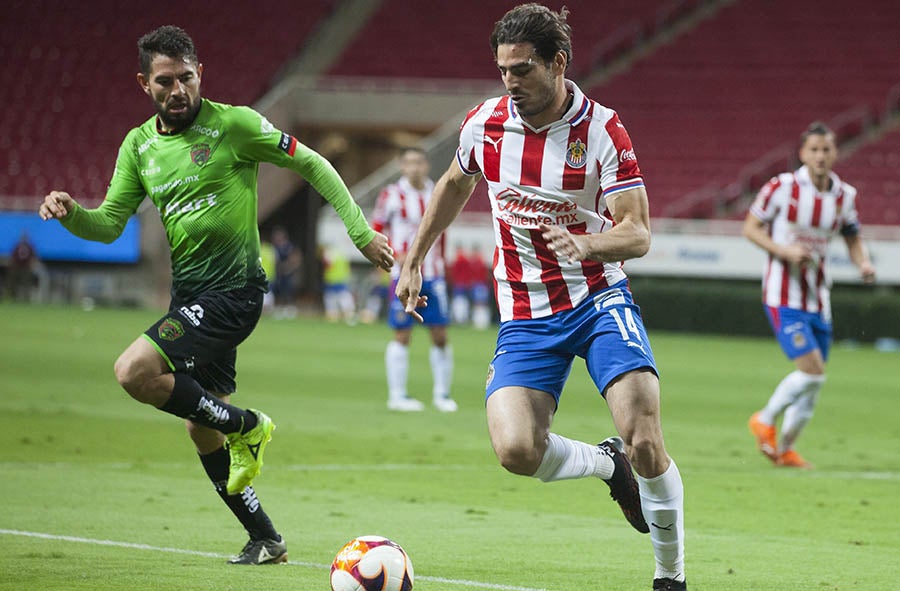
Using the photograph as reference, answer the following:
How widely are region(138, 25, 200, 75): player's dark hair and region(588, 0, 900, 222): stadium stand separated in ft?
87.0

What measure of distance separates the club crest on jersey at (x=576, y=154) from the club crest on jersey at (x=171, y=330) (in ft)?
6.30

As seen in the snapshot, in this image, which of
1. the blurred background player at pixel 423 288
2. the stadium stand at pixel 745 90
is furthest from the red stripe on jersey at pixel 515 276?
the stadium stand at pixel 745 90

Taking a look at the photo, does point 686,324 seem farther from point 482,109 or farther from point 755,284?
point 482,109

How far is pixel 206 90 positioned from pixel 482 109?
34.5 m

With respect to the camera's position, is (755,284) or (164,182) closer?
(164,182)

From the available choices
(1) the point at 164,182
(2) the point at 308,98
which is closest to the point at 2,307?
(2) the point at 308,98

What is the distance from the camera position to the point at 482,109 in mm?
6121

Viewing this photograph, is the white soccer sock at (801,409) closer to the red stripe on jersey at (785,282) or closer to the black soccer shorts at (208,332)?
the red stripe on jersey at (785,282)

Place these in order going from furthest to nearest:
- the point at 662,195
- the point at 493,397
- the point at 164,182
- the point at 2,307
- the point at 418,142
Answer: the point at 418,142 < the point at 662,195 < the point at 2,307 < the point at 164,182 < the point at 493,397

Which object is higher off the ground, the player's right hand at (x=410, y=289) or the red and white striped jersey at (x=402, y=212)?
the red and white striped jersey at (x=402, y=212)

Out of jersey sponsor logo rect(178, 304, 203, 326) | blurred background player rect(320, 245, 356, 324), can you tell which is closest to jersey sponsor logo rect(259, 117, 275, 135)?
jersey sponsor logo rect(178, 304, 203, 326)

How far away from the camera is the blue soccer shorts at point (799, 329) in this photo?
10555 mm

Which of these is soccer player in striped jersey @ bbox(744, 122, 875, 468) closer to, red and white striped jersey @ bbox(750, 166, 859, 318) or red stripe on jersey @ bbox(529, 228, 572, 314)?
red and white striped jersey @ bbox(750, 166, 859, 318)

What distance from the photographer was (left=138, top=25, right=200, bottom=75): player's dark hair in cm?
645
